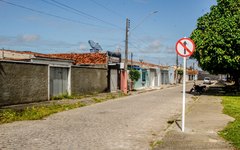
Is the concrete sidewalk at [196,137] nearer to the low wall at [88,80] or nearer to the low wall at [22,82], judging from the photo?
the low wall at [22,82]

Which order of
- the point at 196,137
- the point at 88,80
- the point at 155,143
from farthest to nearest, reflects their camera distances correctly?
the point at 88,80
the point at 196,137
the point at 155,143

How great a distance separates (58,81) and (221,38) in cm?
1383

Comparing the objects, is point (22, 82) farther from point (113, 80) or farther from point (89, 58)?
point (89, 58)

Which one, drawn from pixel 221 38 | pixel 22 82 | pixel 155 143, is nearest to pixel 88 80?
pixel 22 82

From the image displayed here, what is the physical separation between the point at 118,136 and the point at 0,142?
324 centimetres

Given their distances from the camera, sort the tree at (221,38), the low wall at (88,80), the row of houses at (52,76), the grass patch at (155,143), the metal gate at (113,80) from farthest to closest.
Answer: the metal gate at (113,80) < the tree at (221,38) < the low wall at (88,80) < the row of houses at (52,76) < the grass patch at (155,143)

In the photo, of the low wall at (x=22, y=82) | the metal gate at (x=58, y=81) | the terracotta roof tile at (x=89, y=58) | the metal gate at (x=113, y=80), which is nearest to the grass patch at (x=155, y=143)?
the low wall at (x=22, y=82)

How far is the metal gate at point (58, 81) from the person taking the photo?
23.8 m

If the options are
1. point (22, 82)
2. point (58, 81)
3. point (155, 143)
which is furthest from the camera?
point (58, 81)

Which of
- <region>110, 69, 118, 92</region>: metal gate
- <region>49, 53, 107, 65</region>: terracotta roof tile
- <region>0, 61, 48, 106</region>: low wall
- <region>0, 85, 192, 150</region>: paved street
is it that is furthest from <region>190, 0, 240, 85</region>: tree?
<region>0, 85, 192, 150</region>: paved street

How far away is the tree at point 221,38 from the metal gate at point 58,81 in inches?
465

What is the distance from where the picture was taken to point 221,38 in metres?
27.8

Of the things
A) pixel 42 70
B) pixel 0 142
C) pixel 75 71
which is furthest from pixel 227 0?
pixel 0 142

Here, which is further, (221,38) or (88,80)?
(88,80)
